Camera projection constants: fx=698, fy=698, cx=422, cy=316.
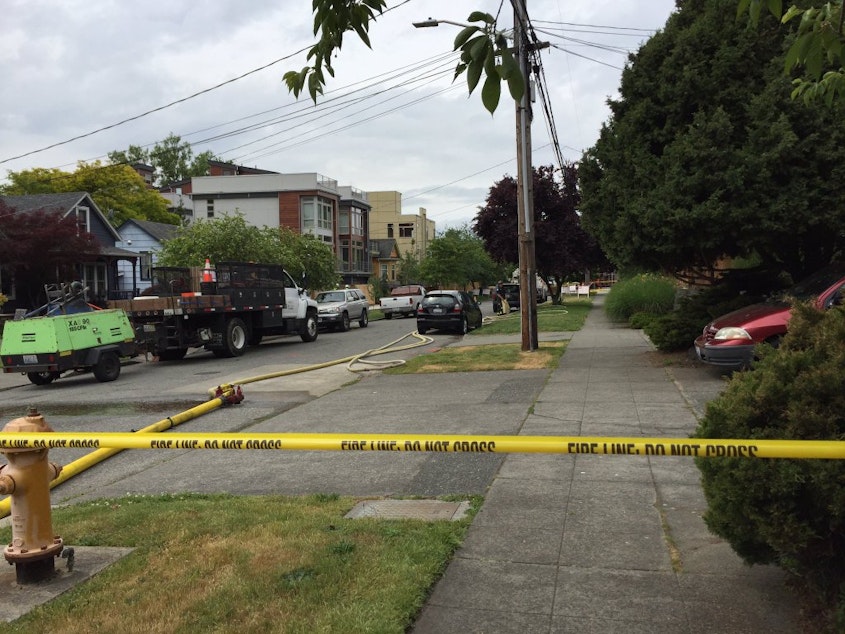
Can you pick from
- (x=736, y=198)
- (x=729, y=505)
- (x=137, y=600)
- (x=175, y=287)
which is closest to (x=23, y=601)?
(x=137, y=600)

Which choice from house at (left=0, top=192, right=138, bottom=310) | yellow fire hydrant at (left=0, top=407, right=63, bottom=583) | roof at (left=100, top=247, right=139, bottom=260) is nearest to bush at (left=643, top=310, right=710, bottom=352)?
yellow fire hydrant at (left=0, top=407, right=63, bottom=583)

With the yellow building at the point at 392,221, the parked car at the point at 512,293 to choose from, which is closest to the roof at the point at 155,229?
the parked car at the point at 512,293

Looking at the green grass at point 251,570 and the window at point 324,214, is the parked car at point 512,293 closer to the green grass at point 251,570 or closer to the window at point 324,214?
the window at point 324,214

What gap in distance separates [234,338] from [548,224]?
19.8 meters

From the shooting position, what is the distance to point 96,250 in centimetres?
2800

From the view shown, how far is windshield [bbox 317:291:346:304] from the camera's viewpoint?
1129 inches

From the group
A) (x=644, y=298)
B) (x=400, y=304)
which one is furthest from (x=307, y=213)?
(x=644, y=298)

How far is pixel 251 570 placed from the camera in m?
Result: 3.94

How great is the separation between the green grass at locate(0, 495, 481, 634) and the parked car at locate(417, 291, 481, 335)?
1828cm

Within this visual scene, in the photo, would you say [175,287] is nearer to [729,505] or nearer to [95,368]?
[95,368]

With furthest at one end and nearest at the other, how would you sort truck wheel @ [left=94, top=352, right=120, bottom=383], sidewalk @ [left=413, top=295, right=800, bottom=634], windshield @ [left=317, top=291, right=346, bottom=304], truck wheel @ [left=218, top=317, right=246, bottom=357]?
windshield @ [left=317, top=291, right=346, bottom=304], truck wheel @ [left=218, top=317, right=246, bottom=357], truck wheel @ [left=94, top=352, right=120, bottom=383], sidewalk @ [left=413, top=295, right=800, bottom=634]

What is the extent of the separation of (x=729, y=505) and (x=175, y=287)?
1816cm

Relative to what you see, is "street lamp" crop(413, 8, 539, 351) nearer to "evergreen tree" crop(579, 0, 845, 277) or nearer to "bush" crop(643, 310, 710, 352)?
"evergreen tree" crop(579, 0, 845, 277)

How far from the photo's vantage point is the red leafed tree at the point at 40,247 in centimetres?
2475
